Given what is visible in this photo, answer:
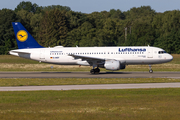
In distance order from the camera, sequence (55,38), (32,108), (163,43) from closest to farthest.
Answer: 1. (32,108)
2. (163,43)
3. (55,38)

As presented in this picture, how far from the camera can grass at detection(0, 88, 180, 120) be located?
1334cm

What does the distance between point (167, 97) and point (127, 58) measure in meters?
21.5

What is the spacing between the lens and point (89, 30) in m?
113

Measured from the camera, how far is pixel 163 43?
94.6m

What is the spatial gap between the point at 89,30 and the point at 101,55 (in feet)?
242

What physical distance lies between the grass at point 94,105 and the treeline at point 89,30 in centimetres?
7753

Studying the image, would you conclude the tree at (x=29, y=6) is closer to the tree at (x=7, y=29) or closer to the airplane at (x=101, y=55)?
the tree at (x=7, y=29)

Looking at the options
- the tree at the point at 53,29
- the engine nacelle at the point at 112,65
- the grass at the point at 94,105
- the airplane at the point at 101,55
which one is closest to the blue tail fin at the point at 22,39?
the airplane at the point at 101,55

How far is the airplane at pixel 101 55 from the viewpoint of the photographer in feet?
130

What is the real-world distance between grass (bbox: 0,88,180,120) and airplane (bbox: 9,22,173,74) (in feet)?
60.8

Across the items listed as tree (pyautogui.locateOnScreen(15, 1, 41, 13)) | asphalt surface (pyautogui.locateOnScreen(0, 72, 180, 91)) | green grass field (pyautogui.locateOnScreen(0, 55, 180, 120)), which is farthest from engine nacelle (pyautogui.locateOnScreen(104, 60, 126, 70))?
tree (pyautogui.locateOnScreen(15, 1, 41, 13))

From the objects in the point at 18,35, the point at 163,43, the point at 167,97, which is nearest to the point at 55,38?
the point at 163,43

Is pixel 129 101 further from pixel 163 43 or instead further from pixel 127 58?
pixel 163 43

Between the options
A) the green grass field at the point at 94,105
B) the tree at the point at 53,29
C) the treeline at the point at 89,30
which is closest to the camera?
the green grass field at the point at 94,105
